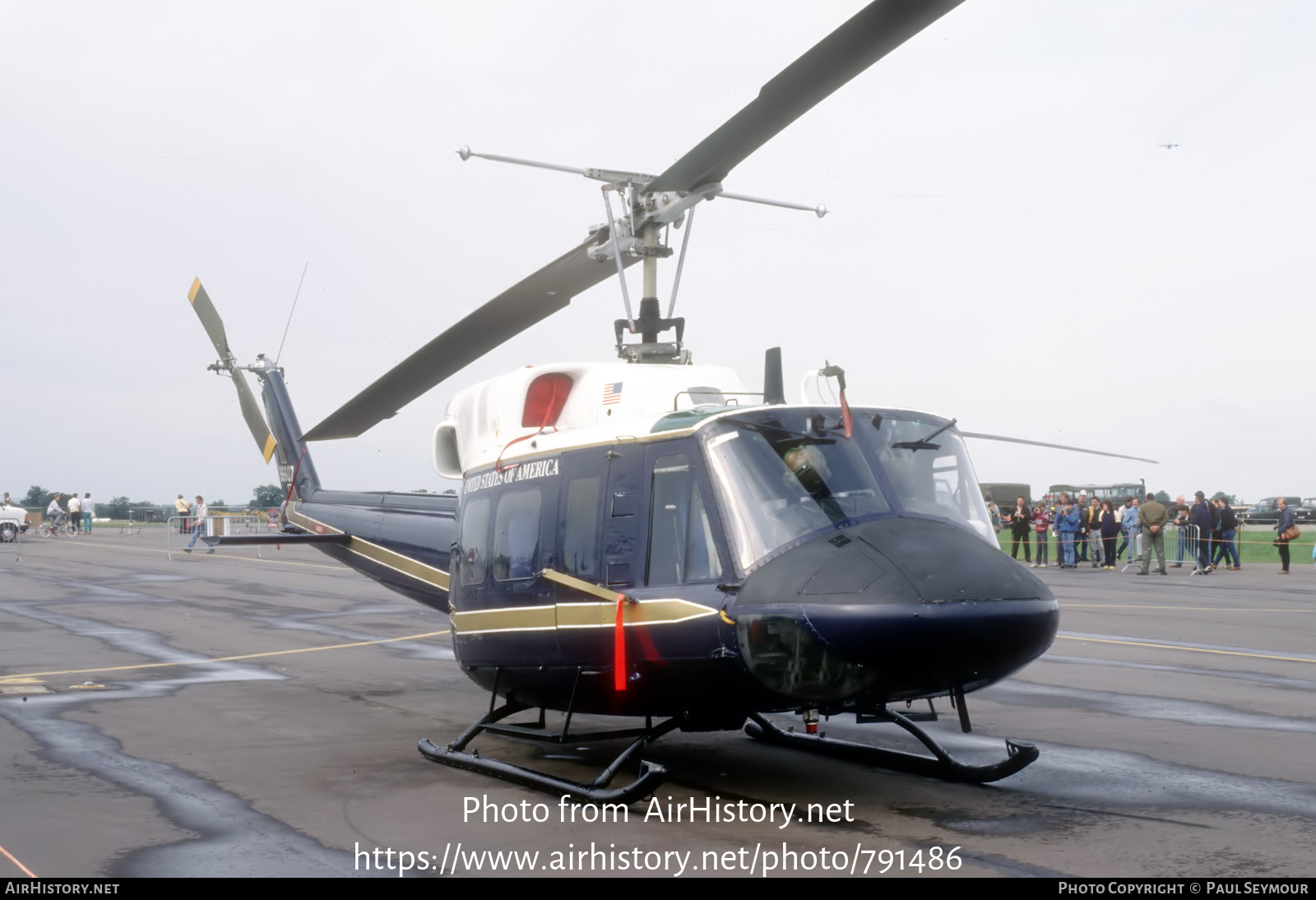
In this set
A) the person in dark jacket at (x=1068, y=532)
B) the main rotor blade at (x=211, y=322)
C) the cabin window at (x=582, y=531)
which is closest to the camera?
the cabin window at (x=582, y=531)

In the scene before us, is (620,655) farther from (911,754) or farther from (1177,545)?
(1177,545)

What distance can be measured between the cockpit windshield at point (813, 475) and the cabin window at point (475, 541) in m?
2.63

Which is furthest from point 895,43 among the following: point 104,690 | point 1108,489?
point 1108,489

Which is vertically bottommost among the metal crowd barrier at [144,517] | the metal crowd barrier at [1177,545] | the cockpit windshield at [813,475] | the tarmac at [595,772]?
the metal crowd barrier at [144,517]

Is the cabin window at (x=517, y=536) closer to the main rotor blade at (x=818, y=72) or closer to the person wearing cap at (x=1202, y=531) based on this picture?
the main rotor blade at (x=818, y=72)

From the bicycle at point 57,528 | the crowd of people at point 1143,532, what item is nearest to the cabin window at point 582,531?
the crowd of people at point 1143,532

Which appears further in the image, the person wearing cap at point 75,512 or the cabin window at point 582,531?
the person wearing cap at point 75,512

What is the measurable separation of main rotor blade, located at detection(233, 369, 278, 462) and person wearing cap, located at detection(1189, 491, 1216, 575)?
21856 mm

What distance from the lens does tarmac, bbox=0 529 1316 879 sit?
619cm

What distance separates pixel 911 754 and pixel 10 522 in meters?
48.5

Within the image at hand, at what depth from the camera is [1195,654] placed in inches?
563

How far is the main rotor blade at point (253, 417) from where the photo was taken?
1691 cm

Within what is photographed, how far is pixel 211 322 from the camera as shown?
16.8 metres

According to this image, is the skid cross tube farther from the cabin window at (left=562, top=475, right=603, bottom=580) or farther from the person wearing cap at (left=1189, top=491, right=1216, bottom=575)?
the person wearing cap at (left=1189, top=491, right=1216, bottom=575)
